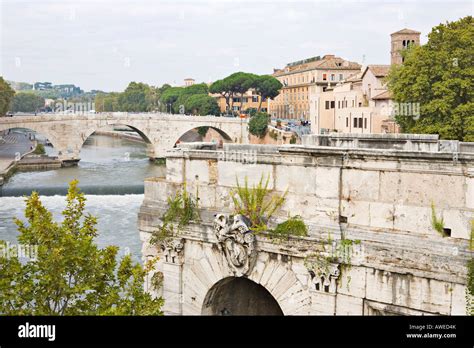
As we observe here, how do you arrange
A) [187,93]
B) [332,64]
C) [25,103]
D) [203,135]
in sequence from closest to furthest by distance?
[332,64]
[203,135]
[187,93]
[25,103]

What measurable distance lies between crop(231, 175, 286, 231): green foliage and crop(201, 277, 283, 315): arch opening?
1127 mm

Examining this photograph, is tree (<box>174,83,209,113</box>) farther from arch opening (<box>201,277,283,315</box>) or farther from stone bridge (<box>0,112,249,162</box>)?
arch opening (<box>201,277,283,315</box>)

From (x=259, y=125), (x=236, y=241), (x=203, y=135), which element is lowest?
(x=236, y=241)

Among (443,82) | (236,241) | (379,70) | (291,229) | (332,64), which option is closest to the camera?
(291,229)

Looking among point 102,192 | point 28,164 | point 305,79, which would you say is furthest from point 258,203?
point 305,79

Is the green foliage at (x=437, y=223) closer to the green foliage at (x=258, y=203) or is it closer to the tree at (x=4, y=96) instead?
the green foliage at (x=258, y=203)

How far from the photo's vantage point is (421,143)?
10680mm

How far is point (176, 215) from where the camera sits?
10891 mm

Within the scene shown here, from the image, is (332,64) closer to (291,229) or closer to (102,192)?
(102,192)

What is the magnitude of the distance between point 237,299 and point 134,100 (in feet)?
381

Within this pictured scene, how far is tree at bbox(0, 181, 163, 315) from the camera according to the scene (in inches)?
329

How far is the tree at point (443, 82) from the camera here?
2909 cm

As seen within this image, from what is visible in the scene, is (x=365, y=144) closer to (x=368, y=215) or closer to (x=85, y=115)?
(x=368, y=215)
